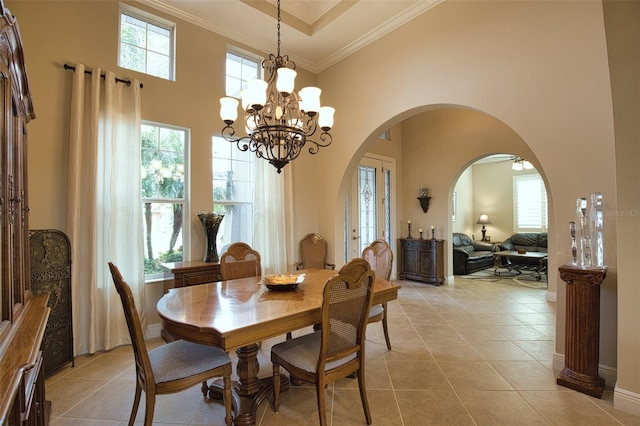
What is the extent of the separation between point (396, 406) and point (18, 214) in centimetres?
267

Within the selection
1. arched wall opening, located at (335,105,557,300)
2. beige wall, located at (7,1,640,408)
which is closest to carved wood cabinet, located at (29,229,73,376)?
beige wall, located at (7,1,640,408)

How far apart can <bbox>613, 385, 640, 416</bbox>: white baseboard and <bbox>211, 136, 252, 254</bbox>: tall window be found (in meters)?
3.82

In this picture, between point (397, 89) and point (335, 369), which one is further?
point (397, 89)

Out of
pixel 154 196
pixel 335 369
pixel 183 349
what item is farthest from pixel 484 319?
pixel 154 196

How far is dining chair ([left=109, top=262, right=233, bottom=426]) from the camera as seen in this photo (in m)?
1.62

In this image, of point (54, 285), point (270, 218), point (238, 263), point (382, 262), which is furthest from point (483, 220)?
point (54, 285)

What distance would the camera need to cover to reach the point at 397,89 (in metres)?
3.89

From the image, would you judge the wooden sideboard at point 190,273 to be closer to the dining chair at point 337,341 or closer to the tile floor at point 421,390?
the tile floor at point 421,390

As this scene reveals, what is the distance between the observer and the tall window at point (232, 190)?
4.03 metres

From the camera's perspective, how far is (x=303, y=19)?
160 inches

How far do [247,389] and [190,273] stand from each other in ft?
4.93

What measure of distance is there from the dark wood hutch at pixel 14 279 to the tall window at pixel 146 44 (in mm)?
1808

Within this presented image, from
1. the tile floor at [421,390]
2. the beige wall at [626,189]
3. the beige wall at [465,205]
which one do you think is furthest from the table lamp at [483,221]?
the beige wall at [626,189]

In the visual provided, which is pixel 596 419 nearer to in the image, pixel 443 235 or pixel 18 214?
pixel 18 214
